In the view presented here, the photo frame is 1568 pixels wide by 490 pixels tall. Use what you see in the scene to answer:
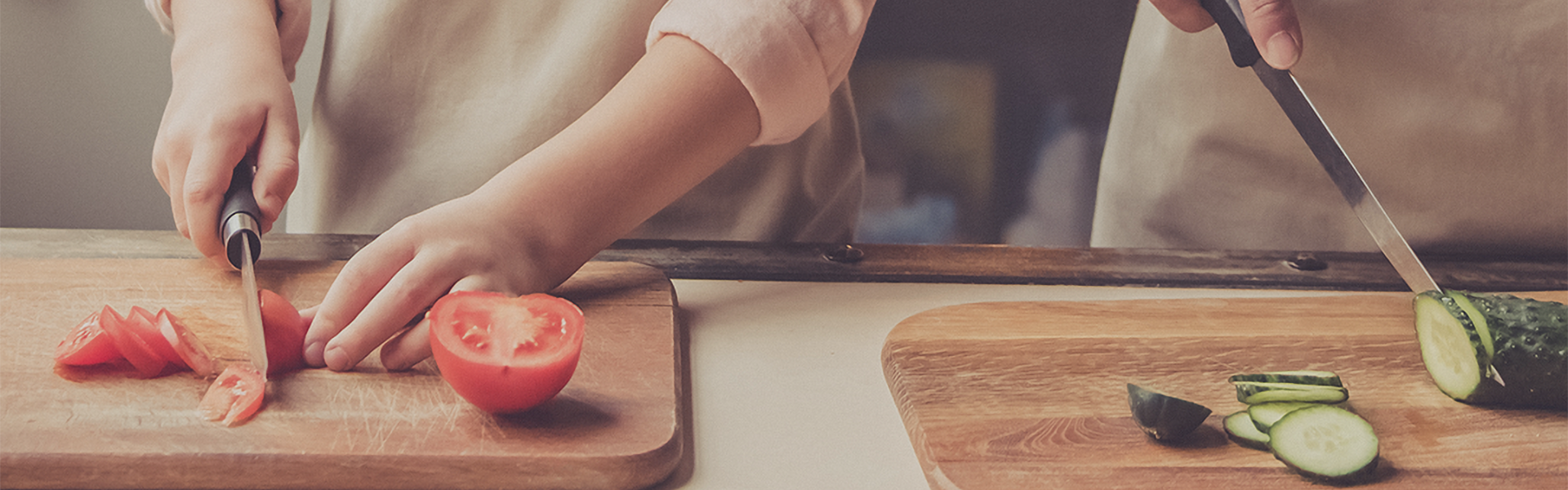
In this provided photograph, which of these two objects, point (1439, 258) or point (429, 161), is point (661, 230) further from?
point (1439, 258)

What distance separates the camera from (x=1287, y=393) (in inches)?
30.5

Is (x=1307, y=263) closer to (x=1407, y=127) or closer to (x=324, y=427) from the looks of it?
(x=1407, y=127)

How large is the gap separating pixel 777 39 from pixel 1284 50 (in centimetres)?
46

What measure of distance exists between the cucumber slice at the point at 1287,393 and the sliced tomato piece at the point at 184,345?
0.75 metres

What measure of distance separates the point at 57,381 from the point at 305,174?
2.06ft

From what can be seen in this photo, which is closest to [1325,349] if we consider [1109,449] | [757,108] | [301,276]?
[1109,449]

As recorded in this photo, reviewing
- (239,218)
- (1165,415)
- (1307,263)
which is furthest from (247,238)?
(1307,263)

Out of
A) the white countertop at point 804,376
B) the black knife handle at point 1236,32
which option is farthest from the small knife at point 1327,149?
the white countertop at point 804,376

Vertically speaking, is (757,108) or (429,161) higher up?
(757,108)

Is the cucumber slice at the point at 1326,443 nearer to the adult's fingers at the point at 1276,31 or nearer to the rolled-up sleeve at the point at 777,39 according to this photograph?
the adult's fingers at the point at 1276,31

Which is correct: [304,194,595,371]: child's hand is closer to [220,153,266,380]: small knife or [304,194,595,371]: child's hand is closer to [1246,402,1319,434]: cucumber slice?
[220,153,266,380]: small knife

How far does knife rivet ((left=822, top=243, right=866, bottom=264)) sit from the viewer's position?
1.08 meters

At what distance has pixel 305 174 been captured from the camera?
130cm

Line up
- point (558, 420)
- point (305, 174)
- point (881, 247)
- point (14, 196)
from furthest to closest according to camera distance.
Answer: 1. point (14, 196)
2. point (305, 174)
3. point (881, 247)
4. point (558, 420)
